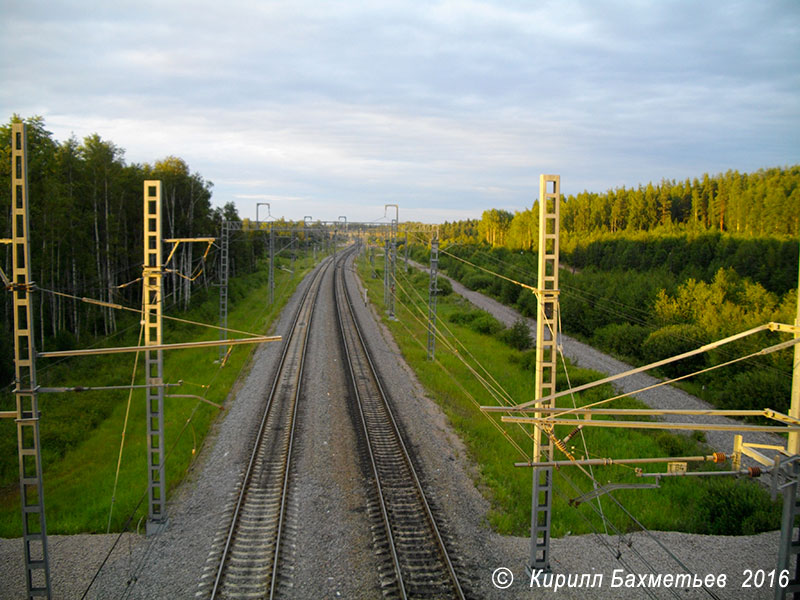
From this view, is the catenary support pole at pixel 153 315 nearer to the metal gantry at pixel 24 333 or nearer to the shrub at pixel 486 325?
the metal gantry at pixel 24 333

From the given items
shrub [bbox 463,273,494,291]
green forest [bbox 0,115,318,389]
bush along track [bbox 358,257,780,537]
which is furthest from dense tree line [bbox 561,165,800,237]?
green forest [bbox 0,115,318,389]

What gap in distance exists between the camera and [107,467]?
13.4 m

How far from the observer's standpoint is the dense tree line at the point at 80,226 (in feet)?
70.3

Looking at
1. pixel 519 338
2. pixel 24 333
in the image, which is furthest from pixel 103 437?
pixel 519 338

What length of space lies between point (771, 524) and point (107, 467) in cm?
1400

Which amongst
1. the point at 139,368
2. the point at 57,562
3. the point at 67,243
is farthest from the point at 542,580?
the point at 67,243

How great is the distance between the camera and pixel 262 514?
10430 millimetres

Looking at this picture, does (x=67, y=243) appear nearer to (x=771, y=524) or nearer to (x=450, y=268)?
(x=771, y=524)

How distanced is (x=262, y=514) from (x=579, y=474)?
731cm

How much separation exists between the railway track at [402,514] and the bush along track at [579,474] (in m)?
1.40

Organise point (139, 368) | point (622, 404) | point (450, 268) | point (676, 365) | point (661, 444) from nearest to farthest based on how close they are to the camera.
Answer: point (661, 444)
point (622, 404)
point (139, 368)
point (676, 365)
point (450, 268)

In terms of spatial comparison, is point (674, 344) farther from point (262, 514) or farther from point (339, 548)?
point (262, 514)

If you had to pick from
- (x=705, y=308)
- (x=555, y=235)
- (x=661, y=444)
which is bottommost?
(x=661, y=444)

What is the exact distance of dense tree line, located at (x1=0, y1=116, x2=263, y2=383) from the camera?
2142 cm
